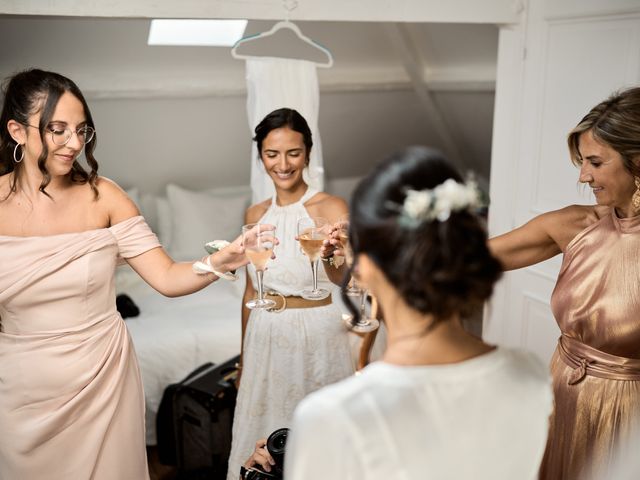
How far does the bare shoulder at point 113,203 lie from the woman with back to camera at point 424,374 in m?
1.11

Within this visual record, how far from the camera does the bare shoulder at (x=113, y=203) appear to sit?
2.02m

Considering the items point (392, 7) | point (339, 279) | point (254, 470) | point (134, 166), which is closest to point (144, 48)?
point (134, 166)

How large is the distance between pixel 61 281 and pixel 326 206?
103 cm

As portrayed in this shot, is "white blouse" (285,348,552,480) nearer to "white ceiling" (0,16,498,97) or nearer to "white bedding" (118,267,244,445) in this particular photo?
"white bedding" (118,267,244,445)

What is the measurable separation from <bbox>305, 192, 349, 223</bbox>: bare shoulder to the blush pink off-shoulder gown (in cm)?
75

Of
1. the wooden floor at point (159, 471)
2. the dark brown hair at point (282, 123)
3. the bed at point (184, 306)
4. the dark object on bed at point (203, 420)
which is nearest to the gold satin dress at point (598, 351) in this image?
the dark brown hair at point (282, 123)

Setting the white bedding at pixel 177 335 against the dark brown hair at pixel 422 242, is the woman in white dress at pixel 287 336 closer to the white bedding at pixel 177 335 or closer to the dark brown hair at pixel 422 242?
the white bedding at pixel 177 335

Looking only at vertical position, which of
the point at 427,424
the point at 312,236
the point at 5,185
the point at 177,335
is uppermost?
the point at 5,185

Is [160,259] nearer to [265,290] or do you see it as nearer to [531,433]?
[265,290]

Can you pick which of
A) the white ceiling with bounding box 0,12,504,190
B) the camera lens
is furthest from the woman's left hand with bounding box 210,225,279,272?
the white ceiling with bounding box 0,12,504,190

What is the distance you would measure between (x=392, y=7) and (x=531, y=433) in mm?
2016

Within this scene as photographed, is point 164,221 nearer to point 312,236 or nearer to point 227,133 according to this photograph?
point 227,133

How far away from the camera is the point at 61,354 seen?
76.6 inches

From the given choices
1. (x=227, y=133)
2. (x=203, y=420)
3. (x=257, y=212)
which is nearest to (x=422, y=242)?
(x=257, y=212)
